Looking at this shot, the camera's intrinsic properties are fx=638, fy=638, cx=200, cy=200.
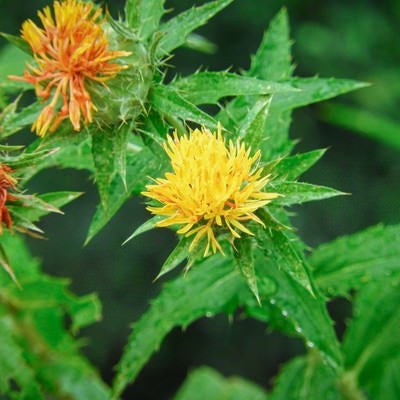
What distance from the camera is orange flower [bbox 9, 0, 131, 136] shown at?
1974 mm

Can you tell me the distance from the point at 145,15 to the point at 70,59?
346 millimetres

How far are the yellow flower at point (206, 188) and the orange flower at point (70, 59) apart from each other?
399 millimetres

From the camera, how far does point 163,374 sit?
4984 millimetres

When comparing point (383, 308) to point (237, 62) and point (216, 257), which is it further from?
point (237, 62)

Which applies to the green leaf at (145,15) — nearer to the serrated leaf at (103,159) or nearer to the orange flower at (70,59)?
the orange flower at (70,59)

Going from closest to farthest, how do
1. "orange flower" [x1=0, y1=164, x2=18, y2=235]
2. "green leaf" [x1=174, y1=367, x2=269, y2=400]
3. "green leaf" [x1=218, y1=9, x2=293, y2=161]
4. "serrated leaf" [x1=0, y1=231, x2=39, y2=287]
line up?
"orange flower" [x1=0, y1=164, x2=18, y2=235], "green leaf" [x1=218, y1=9, x2=293, y2=161], "serrated leaf" [x1=0, y1=231, x2=39, y2=287], "green leaf" [x1=174, y1=367, x2=269, y2=400]

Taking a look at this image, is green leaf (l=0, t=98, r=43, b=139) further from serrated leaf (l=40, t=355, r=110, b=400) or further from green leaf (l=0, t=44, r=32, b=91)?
serrated leaf (l=40, t=355, r=110, b=400)

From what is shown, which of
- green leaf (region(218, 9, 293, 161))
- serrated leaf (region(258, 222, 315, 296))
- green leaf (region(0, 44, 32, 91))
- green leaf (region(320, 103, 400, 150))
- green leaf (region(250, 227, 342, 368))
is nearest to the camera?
serrated leaf (region(258, 222, 315, 296))

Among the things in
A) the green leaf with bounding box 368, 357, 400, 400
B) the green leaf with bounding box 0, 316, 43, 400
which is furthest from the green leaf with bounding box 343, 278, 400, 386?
the green leaf with bounding box 0, 316, 43, 400

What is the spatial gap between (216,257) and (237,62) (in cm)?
296

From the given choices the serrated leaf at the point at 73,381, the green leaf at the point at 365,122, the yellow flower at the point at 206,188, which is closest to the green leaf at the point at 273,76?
the yellow flower at the point at 206,188

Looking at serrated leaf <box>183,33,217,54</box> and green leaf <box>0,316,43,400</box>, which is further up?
serrated leaf <box>183,33,217,54</box>

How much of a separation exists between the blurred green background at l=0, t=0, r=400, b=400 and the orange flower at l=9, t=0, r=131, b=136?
2.71 m

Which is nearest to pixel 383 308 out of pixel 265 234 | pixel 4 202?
pixel 265 234
